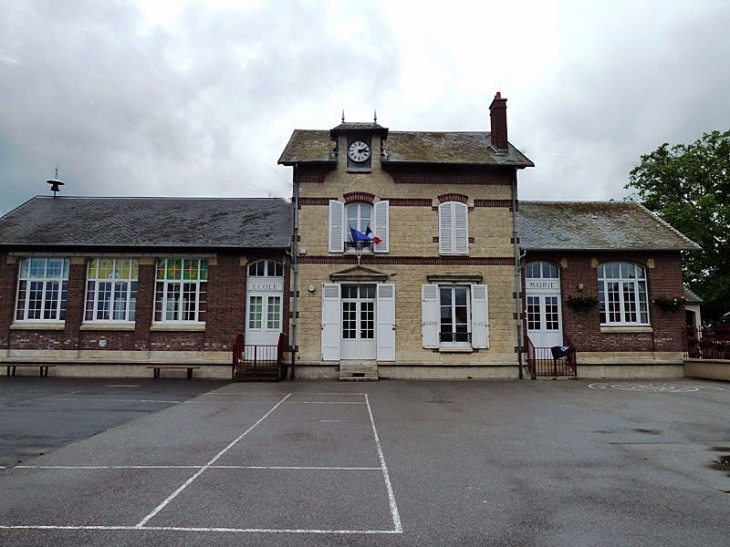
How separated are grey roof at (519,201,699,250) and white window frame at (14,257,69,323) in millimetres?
15399

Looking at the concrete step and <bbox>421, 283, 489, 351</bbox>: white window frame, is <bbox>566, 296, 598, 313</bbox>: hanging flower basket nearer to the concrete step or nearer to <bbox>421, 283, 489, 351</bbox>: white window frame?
<bbox>421, 283, 489, 351</bbox>: white window frame

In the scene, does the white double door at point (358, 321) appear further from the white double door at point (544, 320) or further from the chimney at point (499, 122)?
the chimney at point (499, 122)

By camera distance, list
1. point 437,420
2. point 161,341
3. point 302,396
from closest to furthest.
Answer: point 437,420, point 302,396, point 161,341

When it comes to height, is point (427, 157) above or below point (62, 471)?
above

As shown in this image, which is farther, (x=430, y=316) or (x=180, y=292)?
(x=180, y=292)

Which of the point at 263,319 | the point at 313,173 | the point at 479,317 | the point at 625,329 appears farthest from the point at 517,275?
the point at 263,319

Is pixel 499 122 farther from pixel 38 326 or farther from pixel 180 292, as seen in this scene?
pixel 38 326

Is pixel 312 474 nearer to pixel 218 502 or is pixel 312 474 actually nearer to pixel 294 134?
pixel 218 502

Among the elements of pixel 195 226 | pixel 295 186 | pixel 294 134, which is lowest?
pixel 195 226

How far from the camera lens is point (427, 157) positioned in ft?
58.5

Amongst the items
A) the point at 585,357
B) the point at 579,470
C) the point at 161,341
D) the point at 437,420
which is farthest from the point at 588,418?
the point at 161,341

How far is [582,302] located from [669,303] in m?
2.97

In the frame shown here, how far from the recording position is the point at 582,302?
17641mm

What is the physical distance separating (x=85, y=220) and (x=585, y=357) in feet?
58.9
